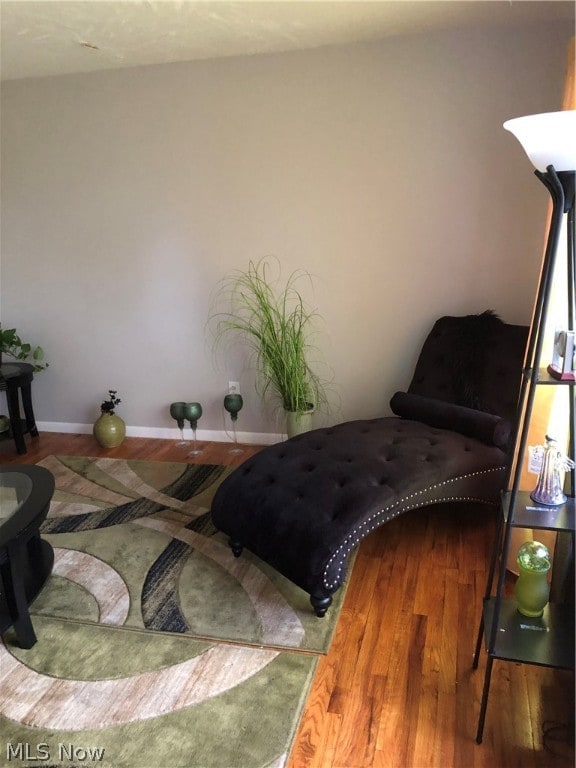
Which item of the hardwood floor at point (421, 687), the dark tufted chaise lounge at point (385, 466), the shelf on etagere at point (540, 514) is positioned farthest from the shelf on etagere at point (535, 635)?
the dark tufted chaise lounge at point (385, 466)

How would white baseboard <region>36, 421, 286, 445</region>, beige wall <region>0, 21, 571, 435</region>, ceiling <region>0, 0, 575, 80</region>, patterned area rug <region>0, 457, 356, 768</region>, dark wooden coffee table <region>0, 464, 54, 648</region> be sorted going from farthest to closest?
1. white baseboard <region>36, 421, 286, 445</region>
2. beige wall <region>0, 21, 571, 435</region>
3. ceiling <region>0, 0, 575, 80</region>
4. dark wooden coffee table <region>0, 464, 54, 648</region>
5. patterned area rug <region>0, 457, 356, 768</region>

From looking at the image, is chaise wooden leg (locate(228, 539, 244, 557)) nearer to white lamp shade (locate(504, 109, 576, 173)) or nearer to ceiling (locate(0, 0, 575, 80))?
white lamp shade (locate(504, 109, 576, 173))

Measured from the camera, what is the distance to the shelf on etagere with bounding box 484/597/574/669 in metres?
1.51

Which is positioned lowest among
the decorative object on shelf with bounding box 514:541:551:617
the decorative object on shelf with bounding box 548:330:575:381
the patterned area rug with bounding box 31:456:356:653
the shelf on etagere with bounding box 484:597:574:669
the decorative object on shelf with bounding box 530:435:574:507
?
the patterned area rug with bounding box 31:456:356:653

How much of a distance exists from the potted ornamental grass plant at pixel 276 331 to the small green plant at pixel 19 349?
4.09ft

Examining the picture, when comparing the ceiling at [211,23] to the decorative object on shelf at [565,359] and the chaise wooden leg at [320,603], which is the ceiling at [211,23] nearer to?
the decorative object on shelf at [565,359]

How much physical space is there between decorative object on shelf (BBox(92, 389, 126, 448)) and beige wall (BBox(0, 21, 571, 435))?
17 centimetres

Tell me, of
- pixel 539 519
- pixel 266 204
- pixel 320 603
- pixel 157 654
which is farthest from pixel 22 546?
pixel 266 204

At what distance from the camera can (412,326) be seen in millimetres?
3236

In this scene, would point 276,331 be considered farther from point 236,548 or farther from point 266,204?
point 236,548

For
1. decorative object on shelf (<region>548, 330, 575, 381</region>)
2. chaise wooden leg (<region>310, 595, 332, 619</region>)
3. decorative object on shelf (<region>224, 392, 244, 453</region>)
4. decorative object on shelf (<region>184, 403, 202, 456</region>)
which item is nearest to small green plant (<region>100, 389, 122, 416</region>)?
decorative object on shelf (<region>184, 403, 202, 456</region>)

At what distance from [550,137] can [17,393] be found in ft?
10.5

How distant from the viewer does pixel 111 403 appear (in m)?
3.69

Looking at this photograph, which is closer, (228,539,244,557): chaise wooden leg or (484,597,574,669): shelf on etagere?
(484,597,574,669): shelf on etagere
